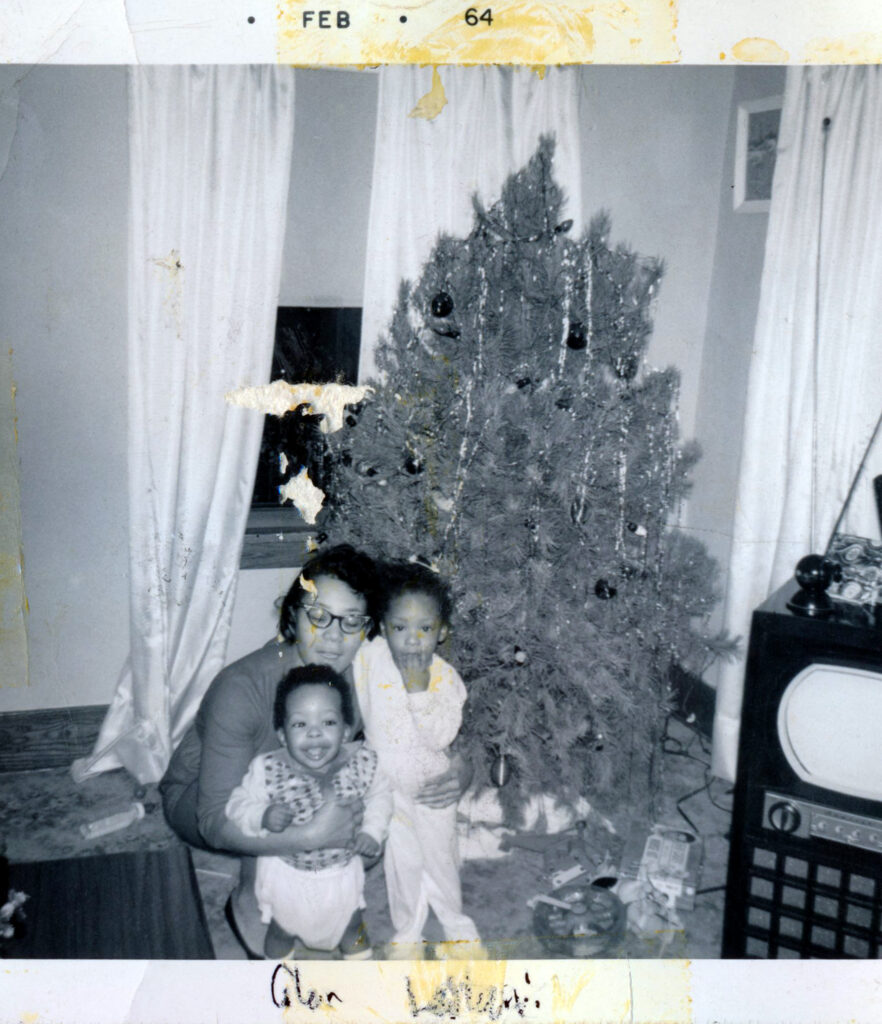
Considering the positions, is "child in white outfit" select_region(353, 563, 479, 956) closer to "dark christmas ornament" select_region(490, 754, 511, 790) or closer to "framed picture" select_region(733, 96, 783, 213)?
"dark christmas ornament" select_region(490, 754, 511, 790)

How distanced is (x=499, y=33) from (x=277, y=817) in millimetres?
1523

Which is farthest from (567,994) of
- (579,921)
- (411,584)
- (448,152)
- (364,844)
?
(448,152)

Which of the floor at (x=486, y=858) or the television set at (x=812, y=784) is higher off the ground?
the television set at (x=812, y=784)

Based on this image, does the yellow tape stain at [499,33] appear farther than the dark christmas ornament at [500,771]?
No

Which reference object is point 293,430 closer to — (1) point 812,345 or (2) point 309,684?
(2) point 309,684

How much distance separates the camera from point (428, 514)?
4.96ft

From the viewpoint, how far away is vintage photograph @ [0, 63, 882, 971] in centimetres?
144

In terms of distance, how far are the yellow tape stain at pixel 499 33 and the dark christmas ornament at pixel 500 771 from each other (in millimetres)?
1378

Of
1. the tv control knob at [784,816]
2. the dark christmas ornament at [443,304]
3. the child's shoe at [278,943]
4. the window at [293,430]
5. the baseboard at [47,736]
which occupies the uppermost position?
the dark christmas ornament at [443,304]

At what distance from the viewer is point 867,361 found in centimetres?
177

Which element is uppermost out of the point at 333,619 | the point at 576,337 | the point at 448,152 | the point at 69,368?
the point at 448,152

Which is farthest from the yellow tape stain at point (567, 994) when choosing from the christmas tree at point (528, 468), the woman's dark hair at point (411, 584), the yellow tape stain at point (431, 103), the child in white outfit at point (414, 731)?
the yellow tape stain at point (431, 103)

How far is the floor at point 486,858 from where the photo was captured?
1562 millimetres

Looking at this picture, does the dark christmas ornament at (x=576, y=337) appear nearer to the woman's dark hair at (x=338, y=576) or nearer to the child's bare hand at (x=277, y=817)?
the woman's dark hair at (x=338, y=576)
